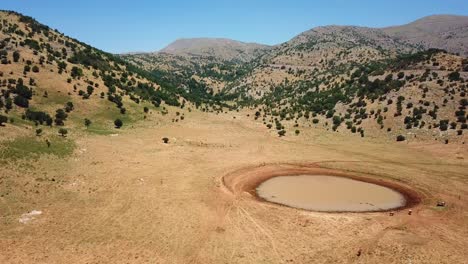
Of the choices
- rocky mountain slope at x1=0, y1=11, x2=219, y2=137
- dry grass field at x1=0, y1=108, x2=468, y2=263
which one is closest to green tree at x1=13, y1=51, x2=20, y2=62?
rocky mountain slope at x1=0, y1=11, x2=219, y2=137

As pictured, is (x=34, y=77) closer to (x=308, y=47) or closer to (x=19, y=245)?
(x=19, y=245)

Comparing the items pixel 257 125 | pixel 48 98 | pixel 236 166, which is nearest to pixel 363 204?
pixel 236 166

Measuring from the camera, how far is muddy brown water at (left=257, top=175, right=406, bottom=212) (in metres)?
34.6

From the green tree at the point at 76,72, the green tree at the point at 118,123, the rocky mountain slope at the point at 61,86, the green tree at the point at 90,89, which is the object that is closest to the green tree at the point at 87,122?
the rocky mountain slope at the point at 61,86

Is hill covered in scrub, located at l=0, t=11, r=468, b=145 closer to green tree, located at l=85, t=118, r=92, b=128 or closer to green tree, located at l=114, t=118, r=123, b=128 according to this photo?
green tree, located at l=85, t=118, r=92, b=128

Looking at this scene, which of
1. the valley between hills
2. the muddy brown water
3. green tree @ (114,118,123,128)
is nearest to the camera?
the valley between hills

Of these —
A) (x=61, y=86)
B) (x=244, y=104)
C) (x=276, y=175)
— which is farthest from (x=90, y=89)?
(x=244, y=104)

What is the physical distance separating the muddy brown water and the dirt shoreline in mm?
676

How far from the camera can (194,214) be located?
3175cm

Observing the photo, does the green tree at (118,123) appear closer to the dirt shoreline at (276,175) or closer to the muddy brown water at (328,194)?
the dirt shoreline at (276,175)

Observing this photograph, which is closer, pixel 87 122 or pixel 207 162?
pixel 207 162

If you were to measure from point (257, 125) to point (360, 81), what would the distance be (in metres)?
34.1

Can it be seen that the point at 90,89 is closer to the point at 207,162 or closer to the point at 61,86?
the point at 61,86

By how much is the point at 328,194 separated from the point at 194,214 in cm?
1401
